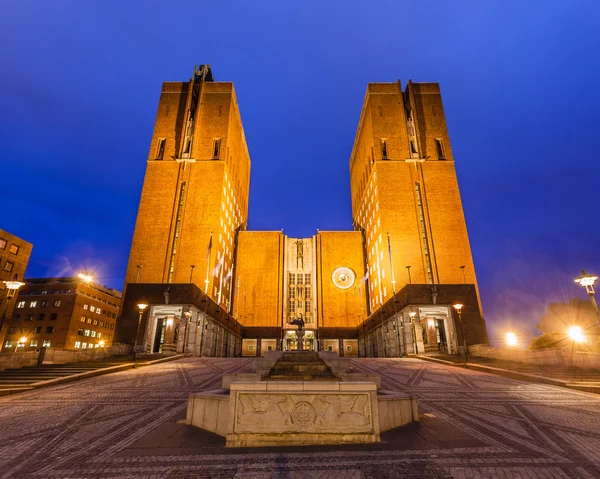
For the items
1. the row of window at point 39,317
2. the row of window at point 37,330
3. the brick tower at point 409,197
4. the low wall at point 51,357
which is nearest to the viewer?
the low wall at point 51,357

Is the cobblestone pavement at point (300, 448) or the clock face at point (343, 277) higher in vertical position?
the clock face at point (343, 277)

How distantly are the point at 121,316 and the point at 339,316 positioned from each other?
3287cm

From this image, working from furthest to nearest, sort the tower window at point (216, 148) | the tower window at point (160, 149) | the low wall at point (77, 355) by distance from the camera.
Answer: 1. the tower window at point (216, 148)
2. the tower window at point (160, 149)
3. the low wall at point (77, 355)

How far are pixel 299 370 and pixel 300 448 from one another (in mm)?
8091

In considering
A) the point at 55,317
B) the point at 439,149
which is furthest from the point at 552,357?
the point at 55,317

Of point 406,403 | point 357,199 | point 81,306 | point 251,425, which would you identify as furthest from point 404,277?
point 81,306

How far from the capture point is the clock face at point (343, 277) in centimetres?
5338

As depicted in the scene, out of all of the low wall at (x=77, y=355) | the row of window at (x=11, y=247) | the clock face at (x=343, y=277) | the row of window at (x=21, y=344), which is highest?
the row of window at (x=11, y=247)

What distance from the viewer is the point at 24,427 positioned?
21.0 ft

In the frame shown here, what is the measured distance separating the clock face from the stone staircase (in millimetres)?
38545

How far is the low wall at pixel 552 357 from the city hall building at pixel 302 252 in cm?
868

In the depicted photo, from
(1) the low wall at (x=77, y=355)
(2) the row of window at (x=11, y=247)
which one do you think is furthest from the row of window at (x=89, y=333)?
(1) the low wall at (x=77, y=355)

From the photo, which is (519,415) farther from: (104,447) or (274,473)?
(104,447)

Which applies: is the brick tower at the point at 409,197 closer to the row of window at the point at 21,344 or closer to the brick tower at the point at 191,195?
the brick tower at the point at 191,195
